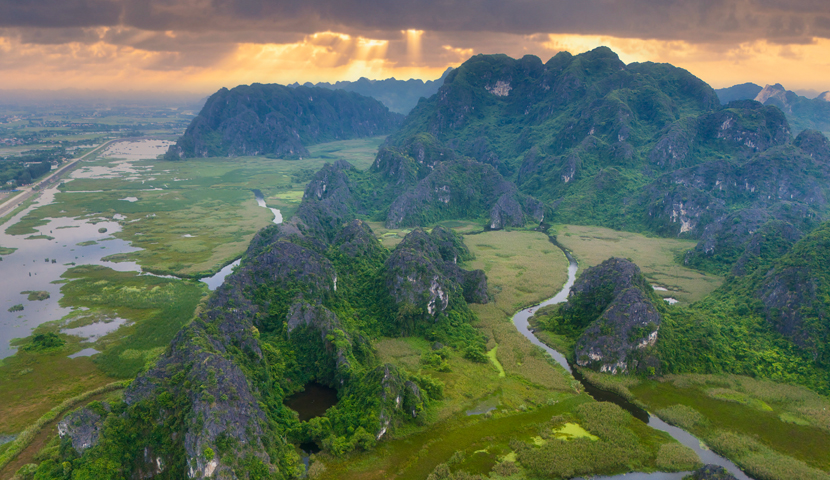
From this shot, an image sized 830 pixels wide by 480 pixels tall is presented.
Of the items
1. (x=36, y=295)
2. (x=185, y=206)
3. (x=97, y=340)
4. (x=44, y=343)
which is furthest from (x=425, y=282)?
(x=185, y=206)

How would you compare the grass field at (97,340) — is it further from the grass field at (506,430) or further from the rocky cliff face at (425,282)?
the rocky cliff face at (425,282)

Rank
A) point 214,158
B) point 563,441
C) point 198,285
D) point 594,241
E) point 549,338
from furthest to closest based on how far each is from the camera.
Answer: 1. point 214,158
2. point 594,241
3. point 198,285
4. point 549,338
5. point 563,441

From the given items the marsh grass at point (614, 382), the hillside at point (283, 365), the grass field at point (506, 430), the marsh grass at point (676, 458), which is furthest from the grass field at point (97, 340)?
the marsh grass at point (676, 458)

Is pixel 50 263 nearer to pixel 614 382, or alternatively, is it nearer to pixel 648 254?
pixel 614 382

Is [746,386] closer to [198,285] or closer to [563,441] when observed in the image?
[563,441]

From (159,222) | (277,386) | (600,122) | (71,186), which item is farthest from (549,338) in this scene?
(71,186)
